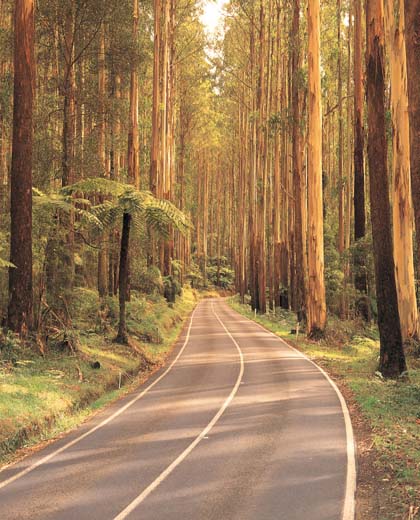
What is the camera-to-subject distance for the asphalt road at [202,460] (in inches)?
260

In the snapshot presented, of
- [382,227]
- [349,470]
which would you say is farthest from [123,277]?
[349,470]

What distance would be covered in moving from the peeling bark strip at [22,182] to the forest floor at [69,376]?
1017 millimetres

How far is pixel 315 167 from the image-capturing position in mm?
22938

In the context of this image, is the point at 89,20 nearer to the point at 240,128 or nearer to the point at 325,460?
the point at 325,460

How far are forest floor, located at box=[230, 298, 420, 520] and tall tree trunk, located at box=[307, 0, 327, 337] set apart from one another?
2569 mm

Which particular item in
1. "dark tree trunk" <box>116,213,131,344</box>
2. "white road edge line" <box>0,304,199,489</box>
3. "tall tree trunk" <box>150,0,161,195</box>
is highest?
"tall tree trunk" <box>150,0,161,195</box>

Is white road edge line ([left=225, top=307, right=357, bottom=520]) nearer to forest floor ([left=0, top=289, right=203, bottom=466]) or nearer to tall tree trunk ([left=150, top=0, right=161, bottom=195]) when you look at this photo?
forest floor ([left=0, top=289, right=203, bottom=466])

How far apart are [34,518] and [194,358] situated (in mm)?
13613

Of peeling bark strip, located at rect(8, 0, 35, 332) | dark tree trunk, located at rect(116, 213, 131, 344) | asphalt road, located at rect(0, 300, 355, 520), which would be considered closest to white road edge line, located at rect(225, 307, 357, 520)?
asphalt road, located at rect(0, 300, 355, 520)

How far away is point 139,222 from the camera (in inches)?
730

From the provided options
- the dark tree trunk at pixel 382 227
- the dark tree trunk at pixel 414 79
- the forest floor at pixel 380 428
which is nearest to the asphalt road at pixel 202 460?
the forest floor at pixel 380 428

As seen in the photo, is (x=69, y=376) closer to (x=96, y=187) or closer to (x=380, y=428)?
(x=96, y=187)

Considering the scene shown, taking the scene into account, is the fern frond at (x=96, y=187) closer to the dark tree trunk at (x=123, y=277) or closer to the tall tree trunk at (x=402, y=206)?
the dark tree trunk at (x=123, y=277)

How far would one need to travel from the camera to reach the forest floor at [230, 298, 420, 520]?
6.73 meters
